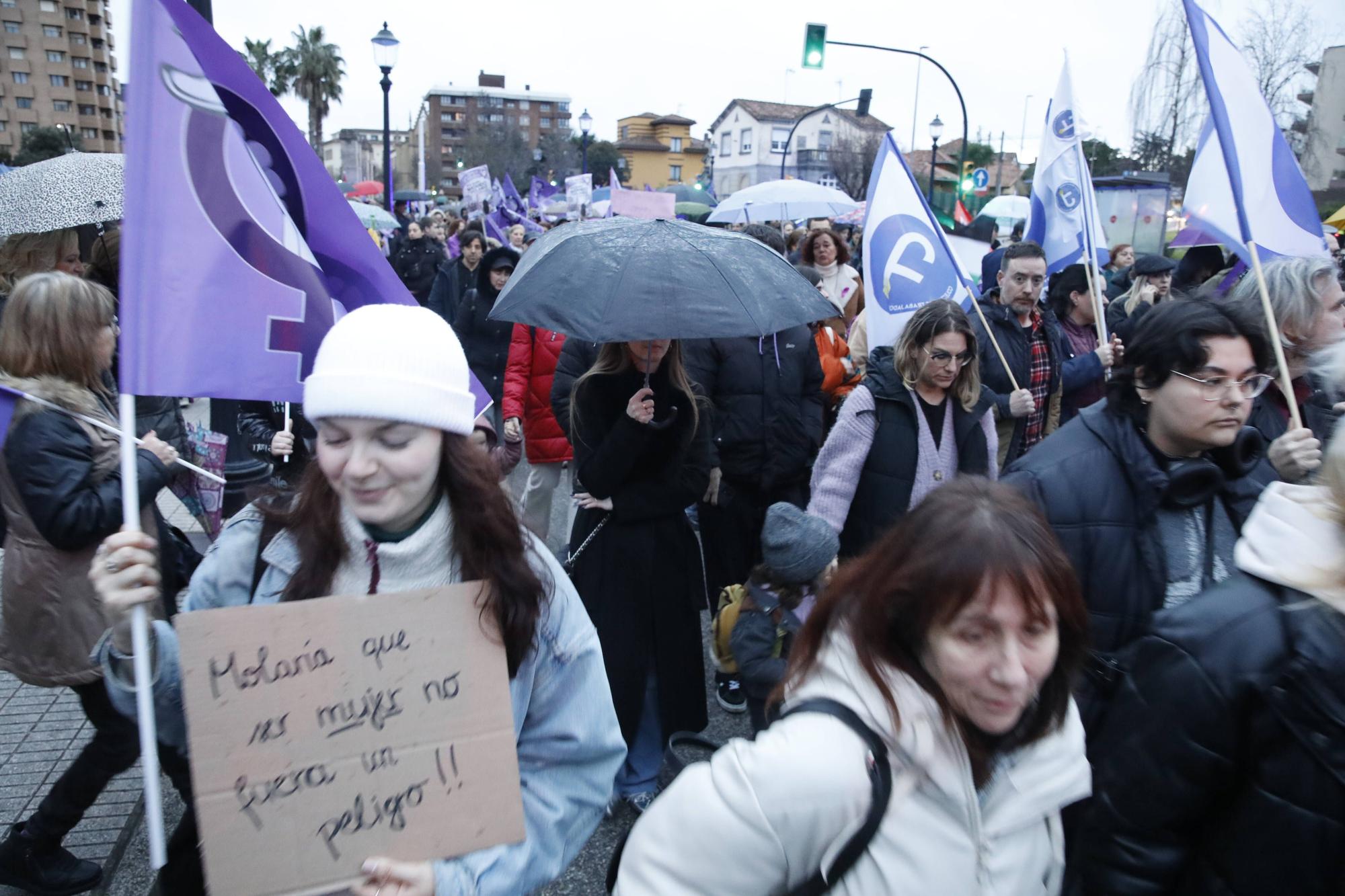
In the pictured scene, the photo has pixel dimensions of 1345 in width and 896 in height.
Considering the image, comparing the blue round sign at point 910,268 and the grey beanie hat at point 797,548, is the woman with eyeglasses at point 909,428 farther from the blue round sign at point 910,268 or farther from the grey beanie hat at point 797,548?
the blue round sign at point 910,268

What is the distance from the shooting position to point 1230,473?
7.97ft

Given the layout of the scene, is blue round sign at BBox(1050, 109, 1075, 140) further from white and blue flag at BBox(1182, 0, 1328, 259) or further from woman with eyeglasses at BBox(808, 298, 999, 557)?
woman with eyeglasses at BBox(808, 298, 999, 557)

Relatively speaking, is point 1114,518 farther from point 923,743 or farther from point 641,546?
point 641,546

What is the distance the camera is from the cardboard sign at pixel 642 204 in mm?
9844

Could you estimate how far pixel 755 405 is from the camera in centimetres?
468

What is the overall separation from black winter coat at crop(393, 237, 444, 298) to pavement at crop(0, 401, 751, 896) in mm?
8840

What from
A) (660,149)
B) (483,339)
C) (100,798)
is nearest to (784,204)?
(483,339)

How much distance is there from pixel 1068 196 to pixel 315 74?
5724cm

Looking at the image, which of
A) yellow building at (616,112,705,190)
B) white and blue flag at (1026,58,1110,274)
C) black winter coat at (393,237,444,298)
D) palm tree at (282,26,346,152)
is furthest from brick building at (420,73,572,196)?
white and blue flag at (1026,58,1110,274)

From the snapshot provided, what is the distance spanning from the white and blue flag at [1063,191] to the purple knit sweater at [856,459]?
1.82m

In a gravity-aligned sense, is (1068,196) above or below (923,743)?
above

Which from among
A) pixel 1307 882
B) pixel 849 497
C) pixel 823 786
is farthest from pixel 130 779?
pixel 1307 882

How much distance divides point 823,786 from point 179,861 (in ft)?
4.12

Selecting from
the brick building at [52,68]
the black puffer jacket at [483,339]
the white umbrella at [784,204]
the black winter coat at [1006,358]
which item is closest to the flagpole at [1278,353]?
the black winter coat at [1006,358]
